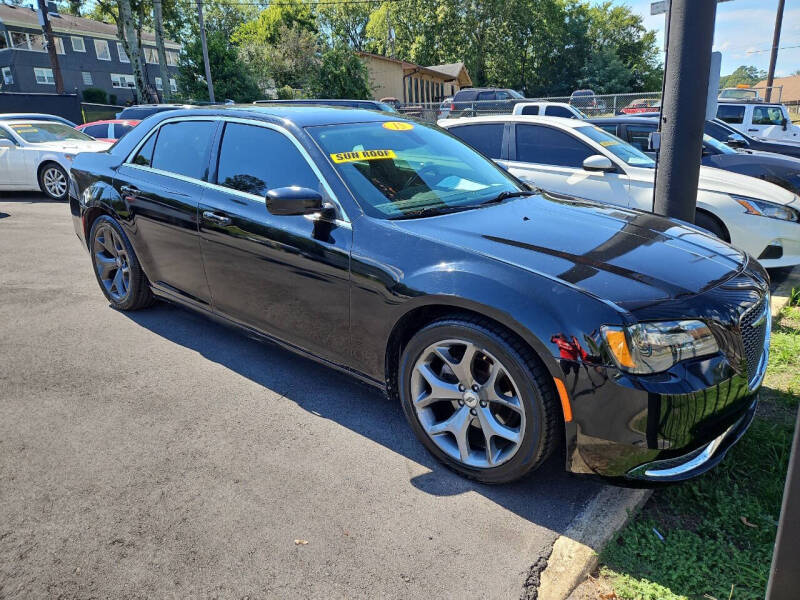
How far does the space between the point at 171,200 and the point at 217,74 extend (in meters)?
31.4

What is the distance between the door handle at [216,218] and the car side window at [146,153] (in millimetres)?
1009

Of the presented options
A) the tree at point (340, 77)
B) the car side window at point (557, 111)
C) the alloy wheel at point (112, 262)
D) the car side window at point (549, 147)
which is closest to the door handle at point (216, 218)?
the alloy wheel at point (112, 262)

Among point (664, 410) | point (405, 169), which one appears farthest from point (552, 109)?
point (664, 410)

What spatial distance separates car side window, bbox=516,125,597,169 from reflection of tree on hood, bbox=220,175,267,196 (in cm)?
423

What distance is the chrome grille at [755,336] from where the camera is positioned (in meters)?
2.57

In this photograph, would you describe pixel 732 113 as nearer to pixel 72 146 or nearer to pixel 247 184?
pixel 72 146

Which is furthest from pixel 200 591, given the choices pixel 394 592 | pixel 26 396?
pixel 26 396

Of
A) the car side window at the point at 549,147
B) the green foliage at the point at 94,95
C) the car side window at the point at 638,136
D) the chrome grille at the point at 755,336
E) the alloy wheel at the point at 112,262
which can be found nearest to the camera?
the chrome grille at the point at 755,336

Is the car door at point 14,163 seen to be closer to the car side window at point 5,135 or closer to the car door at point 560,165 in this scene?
the car side window at point 5,135

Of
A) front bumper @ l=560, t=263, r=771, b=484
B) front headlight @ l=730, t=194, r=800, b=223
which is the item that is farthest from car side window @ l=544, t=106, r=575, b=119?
front bumper @ l=560, t=263, r=771, b=484

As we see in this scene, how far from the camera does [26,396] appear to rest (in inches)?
145

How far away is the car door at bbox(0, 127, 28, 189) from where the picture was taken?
10891mm

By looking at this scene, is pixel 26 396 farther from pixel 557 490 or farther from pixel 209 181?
pixel 557 490

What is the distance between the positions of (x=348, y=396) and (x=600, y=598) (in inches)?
74.0
